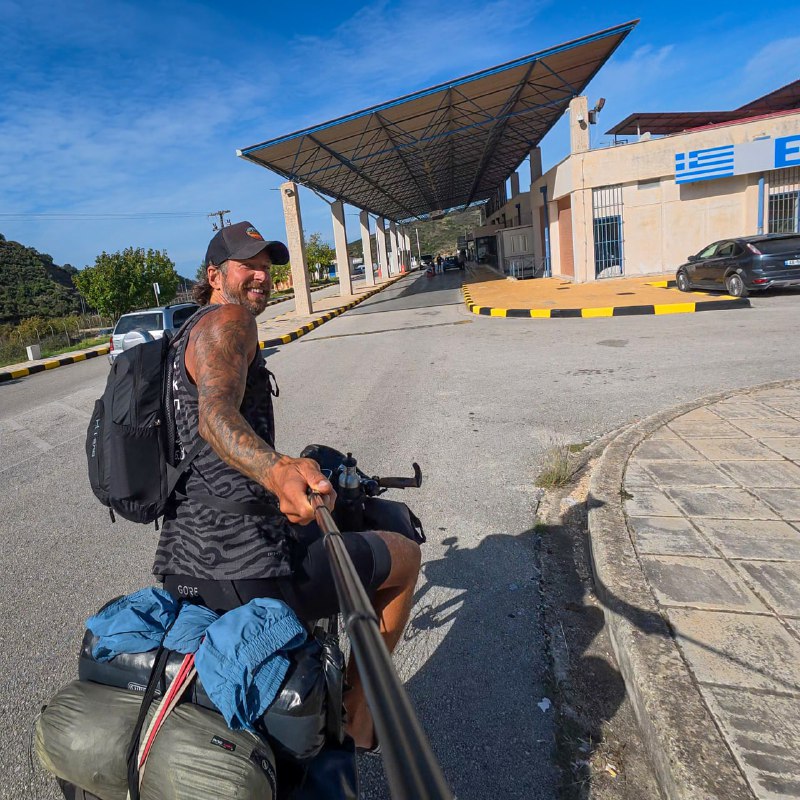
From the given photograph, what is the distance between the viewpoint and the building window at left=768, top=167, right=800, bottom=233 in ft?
59.8

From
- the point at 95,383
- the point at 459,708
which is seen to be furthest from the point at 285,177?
the point at 459,708

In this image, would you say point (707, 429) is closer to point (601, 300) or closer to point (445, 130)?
point (601, 300)

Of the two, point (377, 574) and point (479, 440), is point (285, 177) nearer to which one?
point (479, 440)

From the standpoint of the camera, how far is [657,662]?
2.14 m

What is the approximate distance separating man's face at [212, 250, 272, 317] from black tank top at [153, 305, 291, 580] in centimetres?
23

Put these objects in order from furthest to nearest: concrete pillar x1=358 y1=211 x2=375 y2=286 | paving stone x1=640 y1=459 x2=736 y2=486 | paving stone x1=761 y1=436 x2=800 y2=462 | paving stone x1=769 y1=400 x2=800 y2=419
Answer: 1. concrete pillar x1=358 y1=211 x2=375 y2=286
2. paving stone x1=769 y1=400 x2=800 y2=419
3. paving stone x1=761 y1=436 x2=800 y2=462
4. paving stone x1=640 y1=459 x2=736 y2=486

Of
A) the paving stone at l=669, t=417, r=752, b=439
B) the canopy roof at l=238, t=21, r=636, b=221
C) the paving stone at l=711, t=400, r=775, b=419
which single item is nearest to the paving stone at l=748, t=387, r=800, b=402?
the paving stone at l=711, t=400, r=775, b=419

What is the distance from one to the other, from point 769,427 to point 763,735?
11.4 feet

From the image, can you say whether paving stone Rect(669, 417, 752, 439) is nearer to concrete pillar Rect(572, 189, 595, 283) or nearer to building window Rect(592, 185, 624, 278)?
concrete pillar Rect(572, 189, 595, 283)

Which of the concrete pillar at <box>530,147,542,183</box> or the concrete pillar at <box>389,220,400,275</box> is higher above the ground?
the concrete pillar at <box>530,147,542,183</box>

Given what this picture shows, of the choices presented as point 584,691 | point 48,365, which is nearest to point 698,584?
point 584,691

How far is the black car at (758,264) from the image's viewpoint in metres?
12.3

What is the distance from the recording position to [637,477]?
3924 mm

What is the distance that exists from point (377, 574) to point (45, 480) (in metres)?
4.90
